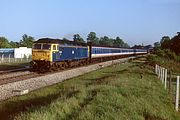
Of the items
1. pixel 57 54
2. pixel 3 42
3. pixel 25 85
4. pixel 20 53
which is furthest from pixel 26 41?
pixel 25 85

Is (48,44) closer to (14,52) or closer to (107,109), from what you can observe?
(107,109)

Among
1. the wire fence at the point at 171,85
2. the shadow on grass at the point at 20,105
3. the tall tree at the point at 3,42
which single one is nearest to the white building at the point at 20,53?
the tall tree at the point at 3,42

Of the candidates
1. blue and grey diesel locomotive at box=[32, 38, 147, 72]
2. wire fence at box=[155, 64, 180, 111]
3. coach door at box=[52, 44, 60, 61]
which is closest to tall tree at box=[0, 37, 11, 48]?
blue and grey diesel locomotive at box=[32, 38, 147, 72]

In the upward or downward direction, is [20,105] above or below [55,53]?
below

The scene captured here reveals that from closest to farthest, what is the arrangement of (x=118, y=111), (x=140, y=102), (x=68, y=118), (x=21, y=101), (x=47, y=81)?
(x=68, y=118) → (x=118, y=111) → (x=140, y=102) → (x=21, y=101) → (x=47, y=81)

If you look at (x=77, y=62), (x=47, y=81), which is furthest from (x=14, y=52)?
(x=47, y=81)

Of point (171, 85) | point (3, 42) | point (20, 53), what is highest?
point (3, 42)

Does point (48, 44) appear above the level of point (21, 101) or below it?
above

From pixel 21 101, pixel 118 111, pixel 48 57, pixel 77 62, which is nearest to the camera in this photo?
pixel 118 111

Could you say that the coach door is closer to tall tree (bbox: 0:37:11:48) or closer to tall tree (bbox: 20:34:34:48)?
tall tree (bbox: 0:37:11:48)

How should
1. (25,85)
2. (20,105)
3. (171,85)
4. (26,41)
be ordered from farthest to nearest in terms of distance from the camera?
(26,41), (25,85), (171,85), (20,105)

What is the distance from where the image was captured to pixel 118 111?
1023 cm

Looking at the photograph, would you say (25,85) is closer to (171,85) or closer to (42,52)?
(171,85)

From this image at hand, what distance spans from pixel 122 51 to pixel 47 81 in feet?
195
